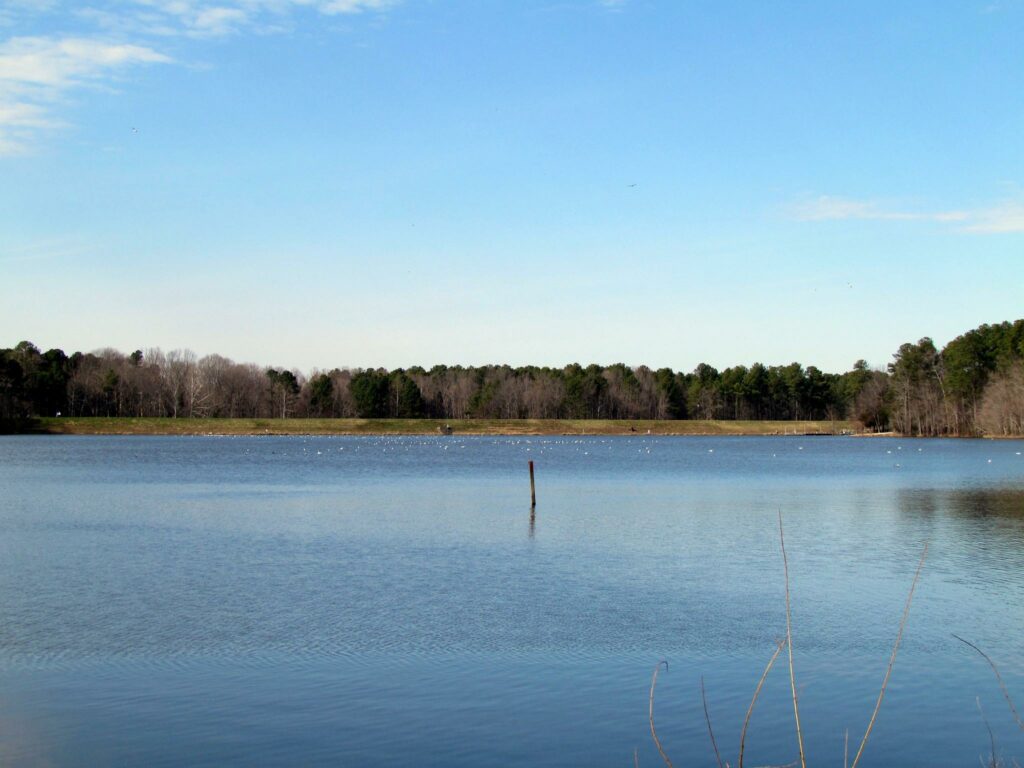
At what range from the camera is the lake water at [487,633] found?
1102cm

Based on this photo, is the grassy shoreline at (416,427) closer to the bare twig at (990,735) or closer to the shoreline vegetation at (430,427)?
the shoreline vegetation at (430,427)

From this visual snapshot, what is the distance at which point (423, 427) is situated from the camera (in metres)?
141

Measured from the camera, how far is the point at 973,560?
77.9 ft

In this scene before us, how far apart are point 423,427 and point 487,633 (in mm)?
126098

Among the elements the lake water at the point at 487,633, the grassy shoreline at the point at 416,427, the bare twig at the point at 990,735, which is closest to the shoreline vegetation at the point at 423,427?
the grassy shoreline at the point at 416,427

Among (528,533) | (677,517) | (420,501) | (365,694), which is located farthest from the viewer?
(420,501)

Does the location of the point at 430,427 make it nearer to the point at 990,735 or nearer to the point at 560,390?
the point at 560,390

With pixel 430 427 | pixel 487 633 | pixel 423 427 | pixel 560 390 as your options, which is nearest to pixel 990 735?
pixel 487 633

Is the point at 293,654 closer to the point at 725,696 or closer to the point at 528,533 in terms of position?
the point at 725,696

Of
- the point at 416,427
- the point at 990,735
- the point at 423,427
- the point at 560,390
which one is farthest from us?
the point at 560,390

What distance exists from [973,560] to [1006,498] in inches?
808

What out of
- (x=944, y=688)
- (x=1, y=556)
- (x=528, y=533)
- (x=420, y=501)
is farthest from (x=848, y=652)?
(x=420, y=501)

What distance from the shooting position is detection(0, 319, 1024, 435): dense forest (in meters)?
126

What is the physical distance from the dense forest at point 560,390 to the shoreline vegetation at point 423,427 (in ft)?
19.6
